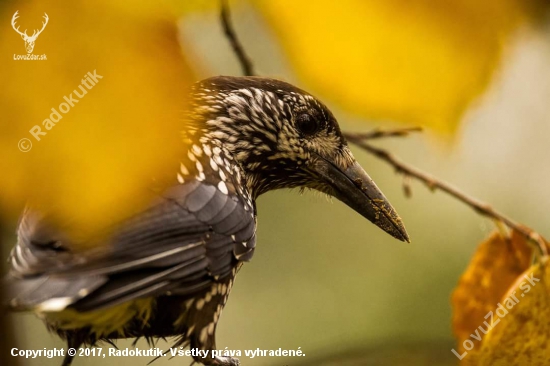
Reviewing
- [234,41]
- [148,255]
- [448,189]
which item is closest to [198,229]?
[148,255]

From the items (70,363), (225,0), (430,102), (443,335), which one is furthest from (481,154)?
(70,363)

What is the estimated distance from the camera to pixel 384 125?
139 cm

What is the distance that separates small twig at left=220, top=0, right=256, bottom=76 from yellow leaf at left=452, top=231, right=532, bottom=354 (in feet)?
2.17

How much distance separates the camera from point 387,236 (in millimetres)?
1391

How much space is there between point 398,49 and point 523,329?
0.65 m

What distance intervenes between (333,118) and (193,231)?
1.24 ft

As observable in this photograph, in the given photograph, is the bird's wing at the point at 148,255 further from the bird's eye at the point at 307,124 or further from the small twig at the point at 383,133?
the small twig at the point at 383,133

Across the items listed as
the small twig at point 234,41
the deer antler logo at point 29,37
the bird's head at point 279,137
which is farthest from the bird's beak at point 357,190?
the deer antler logo at point 29,37

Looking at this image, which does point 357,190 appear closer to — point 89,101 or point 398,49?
point 398,49

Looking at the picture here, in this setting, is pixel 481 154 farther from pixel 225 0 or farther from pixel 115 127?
pixel 115 127

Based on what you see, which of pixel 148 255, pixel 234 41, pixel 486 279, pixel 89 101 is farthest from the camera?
pixel 486 279

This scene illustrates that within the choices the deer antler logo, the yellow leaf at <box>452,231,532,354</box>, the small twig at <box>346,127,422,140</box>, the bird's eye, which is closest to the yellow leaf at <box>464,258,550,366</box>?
the yellow leaf at <box>452,231,532,354</box>

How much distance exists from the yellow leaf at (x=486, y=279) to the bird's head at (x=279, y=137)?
0.32 m

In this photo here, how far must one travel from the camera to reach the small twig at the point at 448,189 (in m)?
1.37
